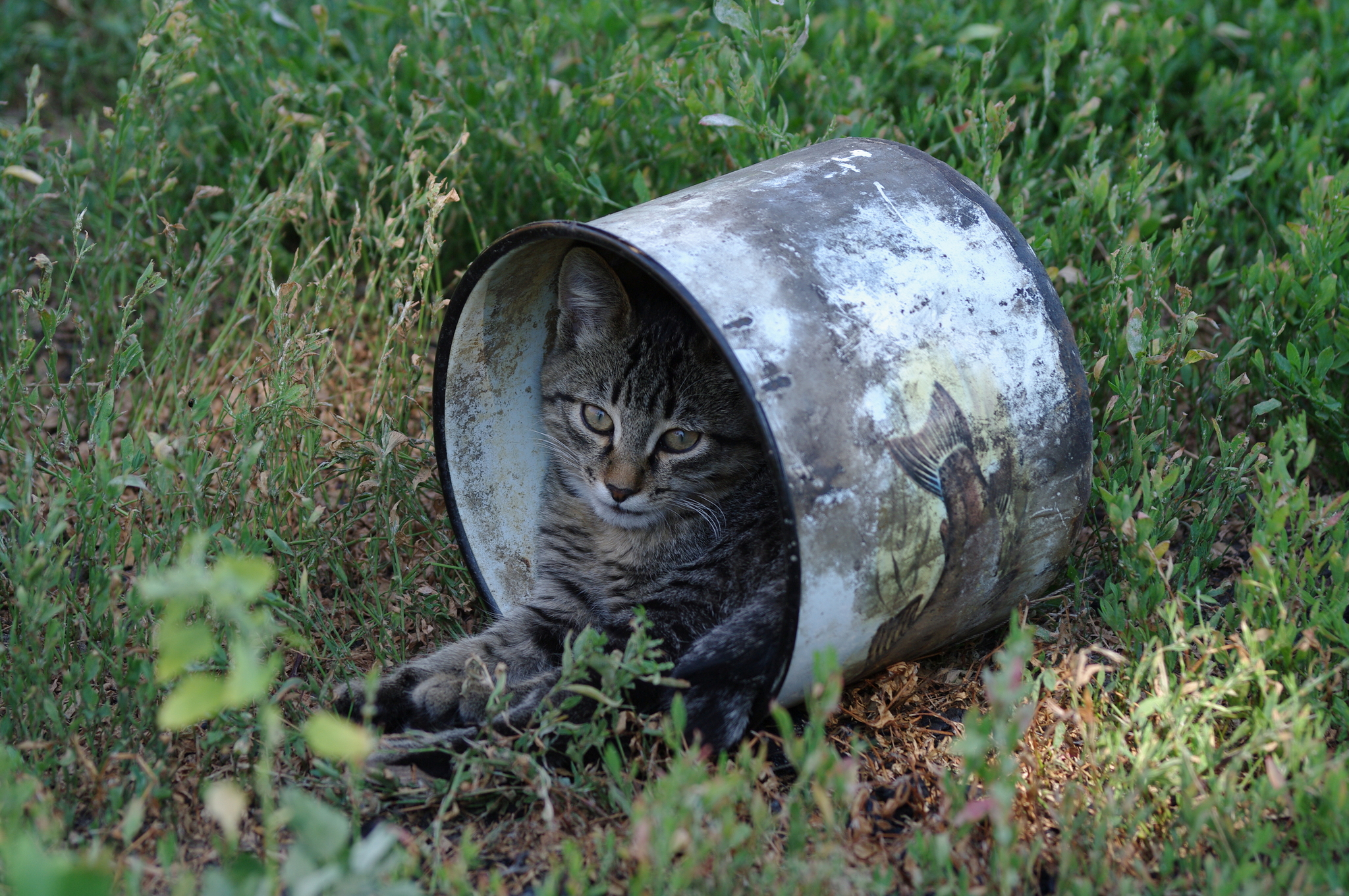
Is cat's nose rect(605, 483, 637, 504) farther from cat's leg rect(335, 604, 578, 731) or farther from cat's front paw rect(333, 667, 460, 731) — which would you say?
cat's front paw rect(333, 667, 460, 731)

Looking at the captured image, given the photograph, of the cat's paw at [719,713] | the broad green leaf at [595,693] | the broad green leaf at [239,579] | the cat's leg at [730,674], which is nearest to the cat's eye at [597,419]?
the cat's leg at [730,674]

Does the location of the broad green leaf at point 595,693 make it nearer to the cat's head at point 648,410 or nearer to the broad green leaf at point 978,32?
the cat's head at point 648,410

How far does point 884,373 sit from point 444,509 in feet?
5.08

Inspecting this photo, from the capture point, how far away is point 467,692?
2.37 m

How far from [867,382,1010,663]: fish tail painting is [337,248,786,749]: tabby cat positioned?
11.2 inches

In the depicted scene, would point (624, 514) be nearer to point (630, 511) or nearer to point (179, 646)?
point (630, 511)

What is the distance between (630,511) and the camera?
8.86ft

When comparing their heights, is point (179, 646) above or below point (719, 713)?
above

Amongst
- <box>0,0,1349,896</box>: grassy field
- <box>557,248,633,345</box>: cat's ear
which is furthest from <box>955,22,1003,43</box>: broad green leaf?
<box>557,248,633,345</box>: cat's ear

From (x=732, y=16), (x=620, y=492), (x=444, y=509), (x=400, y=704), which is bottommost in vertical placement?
(x=400, y=704)

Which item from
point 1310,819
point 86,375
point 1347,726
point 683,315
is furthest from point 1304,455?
point 86,375

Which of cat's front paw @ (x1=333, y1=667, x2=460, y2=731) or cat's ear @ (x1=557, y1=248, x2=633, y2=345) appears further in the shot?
cat's ear @ (x1=557, y1=248, x2=633, y2=345)

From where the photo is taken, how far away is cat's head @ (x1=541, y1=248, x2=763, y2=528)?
262cm

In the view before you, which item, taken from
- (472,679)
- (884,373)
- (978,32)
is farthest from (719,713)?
(978,32)
